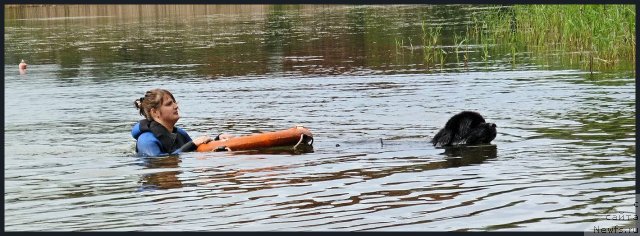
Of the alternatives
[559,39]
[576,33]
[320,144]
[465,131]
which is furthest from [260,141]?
[559,39]

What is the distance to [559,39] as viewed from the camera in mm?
26625

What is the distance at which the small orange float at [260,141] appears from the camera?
13180 millimetres

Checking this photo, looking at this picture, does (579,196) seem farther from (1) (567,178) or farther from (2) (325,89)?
(2) (325,89)

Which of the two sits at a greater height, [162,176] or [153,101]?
[153,101]

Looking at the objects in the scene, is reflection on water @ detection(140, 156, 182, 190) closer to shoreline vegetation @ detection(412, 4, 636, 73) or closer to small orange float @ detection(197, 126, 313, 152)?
small orange float @ detection(197, 126, 313, 152)

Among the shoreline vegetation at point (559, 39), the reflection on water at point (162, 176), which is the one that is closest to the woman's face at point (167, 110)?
the reflection on water at point (162, 176)

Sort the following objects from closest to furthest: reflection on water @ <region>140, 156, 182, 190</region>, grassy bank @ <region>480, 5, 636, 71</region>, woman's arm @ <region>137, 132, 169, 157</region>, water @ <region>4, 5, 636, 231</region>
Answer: water @ <region>4, 5, 636, 231</region> → reflection on water @ <region>140, 156, 182, 190</region> → woman's arm @ <region>137, 132, 169, 157</region> → grassy bank @ <region>480, 5, 636, 71</region>

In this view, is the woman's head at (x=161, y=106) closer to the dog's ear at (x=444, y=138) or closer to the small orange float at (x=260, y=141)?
the small orange float at (x=260, y=141)

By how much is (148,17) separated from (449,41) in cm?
2408

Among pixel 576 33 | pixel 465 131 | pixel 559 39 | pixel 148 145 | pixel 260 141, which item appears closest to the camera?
pixel 148 145

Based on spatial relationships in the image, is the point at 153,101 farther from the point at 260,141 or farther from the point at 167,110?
the point at 260,141

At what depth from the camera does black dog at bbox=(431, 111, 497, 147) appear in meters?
13.0

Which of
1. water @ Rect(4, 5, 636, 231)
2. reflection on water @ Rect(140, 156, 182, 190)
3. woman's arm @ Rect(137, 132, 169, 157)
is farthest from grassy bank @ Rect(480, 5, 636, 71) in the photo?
reflection on water @ Rect(140, 156, 182, 190)

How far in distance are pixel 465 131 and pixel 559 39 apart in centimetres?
1417
